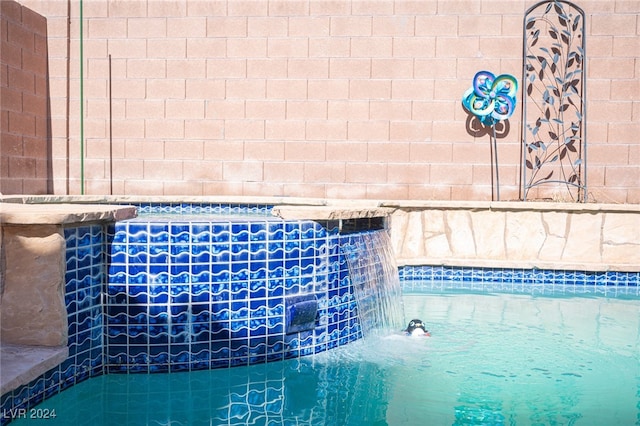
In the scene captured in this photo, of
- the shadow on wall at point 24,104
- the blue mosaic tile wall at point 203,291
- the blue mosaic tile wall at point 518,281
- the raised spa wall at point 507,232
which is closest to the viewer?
the blue mosaic tile wall at point 203,291

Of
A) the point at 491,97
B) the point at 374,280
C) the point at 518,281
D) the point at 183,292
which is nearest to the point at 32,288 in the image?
the point at 183,292

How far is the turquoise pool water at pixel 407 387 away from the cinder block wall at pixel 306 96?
297cm

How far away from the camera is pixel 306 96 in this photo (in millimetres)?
6676

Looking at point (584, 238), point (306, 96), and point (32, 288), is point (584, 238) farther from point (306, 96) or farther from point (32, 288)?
point (32, 288)

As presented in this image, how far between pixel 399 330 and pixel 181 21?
171 inches

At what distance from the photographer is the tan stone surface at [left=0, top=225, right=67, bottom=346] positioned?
2.51 meters

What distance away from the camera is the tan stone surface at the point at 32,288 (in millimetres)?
2510

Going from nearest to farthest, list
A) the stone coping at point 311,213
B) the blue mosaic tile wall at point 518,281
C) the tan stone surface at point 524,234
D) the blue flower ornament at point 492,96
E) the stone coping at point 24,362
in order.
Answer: the stone coping at point 24,362
the stone coping at point 311,213
the blue mosaic tile wall at point 518,281
the tan stone surface at point 524,234
the blue flower ornament at point 492,96

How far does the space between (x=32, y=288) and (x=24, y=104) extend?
4506 mm

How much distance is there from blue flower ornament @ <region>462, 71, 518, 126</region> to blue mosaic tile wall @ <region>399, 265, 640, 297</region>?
1.60 meters

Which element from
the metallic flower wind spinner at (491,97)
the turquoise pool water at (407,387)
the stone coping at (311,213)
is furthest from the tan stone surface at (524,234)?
the stone coping at (311,213)

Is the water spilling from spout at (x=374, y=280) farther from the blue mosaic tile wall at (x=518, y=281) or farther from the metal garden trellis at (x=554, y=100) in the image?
the metal garden trellis at (x=554, y=100)

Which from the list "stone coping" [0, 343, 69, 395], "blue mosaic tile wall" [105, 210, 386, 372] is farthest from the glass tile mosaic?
"stone coping" [0, 343, 69, 395]

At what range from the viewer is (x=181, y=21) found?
6.79 meters
